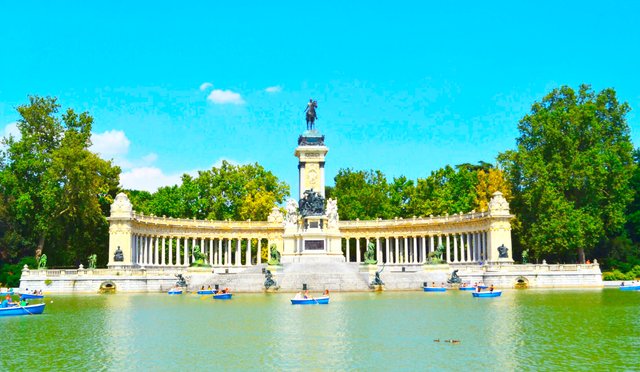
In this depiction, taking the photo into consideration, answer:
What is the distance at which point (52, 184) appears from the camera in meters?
68.6

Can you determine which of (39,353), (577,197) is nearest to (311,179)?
(577,197)

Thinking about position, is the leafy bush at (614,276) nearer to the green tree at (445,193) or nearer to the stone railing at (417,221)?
the stone railing at (417,221)

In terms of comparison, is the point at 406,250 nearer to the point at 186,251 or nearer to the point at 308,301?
the point at 186,251

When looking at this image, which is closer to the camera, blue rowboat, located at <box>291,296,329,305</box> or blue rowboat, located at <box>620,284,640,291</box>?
blue rowboat, located at <box>291,296,329,305</box>

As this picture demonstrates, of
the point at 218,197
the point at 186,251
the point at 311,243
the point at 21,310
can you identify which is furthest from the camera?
the point at 218,197

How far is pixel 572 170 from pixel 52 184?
173 ft

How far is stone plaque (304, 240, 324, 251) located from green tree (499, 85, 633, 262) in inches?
852

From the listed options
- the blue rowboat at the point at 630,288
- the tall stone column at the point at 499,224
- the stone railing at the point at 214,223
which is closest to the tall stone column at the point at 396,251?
the stone railing at the point at 214,223

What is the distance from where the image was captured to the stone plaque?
229ft

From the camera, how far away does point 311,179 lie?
258ft

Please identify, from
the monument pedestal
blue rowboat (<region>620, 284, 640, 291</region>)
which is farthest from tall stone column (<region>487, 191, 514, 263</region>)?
blue rowboat (<region>620, 284, 640, 291</region>)

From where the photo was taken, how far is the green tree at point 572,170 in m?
66.8

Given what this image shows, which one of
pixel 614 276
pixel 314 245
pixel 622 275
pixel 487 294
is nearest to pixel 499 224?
pixel 614 276

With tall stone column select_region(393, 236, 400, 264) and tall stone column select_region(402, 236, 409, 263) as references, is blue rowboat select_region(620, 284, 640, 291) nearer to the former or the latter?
tall stone column select_region(402, 236, 409, 263)
